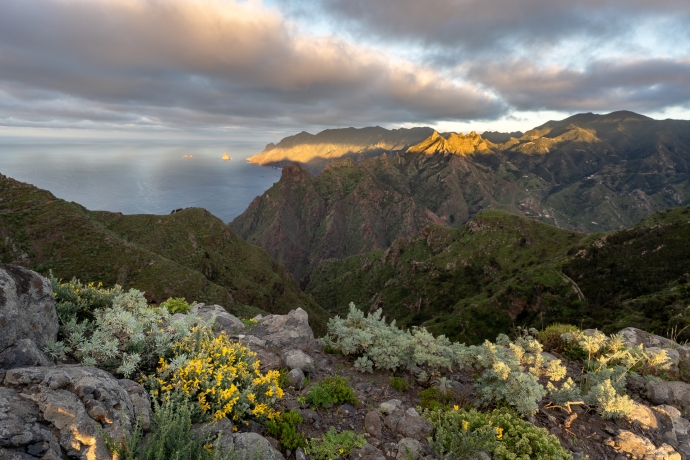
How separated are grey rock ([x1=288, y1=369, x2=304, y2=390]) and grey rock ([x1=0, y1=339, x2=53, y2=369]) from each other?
17.4ft

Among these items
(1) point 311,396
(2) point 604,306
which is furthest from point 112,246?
(2) point 604,306

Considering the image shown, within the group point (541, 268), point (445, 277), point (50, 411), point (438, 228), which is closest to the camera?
point (50, 411)

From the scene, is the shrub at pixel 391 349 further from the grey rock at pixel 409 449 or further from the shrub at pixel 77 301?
the shrub at pixel 77 301

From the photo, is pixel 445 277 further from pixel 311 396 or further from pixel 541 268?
pixel 311 396

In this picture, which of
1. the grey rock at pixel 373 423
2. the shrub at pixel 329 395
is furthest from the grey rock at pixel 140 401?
the grey rock at pixel 373 423

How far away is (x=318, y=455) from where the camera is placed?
19.5 ft

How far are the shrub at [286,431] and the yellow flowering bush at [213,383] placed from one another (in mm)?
191

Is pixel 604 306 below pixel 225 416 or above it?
below

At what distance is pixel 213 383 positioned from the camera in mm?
5832

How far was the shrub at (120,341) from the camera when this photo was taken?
5.76 meters

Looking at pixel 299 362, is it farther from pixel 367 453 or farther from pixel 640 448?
pixel 640 448

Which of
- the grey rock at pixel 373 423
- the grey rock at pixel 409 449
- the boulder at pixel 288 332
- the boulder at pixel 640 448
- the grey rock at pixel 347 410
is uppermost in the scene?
the grey rock at pixel 409 449

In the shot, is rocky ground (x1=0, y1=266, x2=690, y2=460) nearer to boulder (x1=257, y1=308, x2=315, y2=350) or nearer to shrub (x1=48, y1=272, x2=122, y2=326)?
boulder (x1=257, y1=308, x2=315, y2=350)

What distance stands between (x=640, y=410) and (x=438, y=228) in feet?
504
